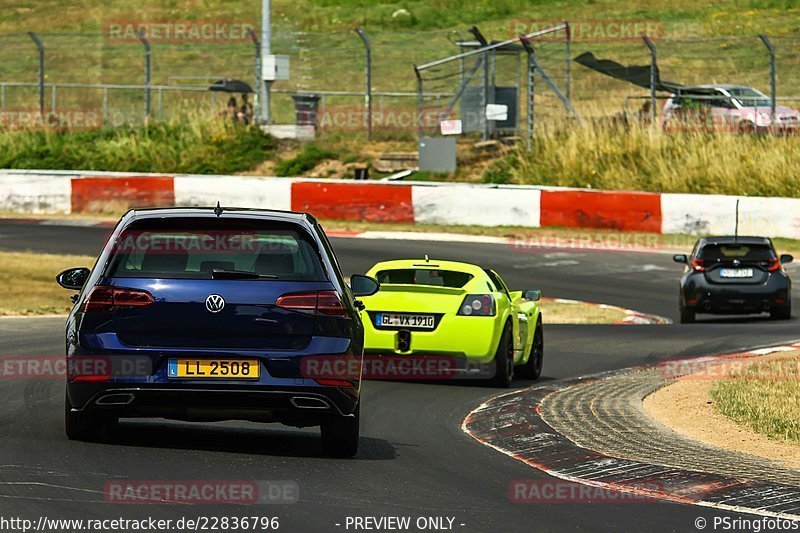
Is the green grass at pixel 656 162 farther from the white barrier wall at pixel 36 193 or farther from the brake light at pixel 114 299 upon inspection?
the brake light at pixel 114 299

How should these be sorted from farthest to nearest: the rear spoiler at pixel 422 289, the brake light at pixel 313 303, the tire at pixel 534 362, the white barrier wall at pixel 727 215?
the white barrier wall at pixel 727 215, the tire at pixel 534 362, the rear spoiler at pixel 422 289, the brake light at pixel 313 303

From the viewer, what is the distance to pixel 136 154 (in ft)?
131

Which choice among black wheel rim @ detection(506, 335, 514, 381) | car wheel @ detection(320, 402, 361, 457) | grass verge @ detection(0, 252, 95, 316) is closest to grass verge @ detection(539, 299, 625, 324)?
grass verge @ detection(0, 252, 95, 316)

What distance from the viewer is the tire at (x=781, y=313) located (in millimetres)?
22797

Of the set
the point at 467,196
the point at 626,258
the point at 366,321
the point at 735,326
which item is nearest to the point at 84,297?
the point at 366,321

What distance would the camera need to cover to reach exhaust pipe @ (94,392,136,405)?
358 inches

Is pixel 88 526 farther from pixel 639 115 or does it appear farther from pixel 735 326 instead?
pixel 639 115

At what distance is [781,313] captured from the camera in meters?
22.9

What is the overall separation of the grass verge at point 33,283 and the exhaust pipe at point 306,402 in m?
12.1

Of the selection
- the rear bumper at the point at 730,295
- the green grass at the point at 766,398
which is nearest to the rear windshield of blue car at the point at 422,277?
the green grass at the point at 766,398

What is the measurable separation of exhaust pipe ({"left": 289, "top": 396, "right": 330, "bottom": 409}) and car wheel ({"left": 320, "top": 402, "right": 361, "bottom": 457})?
0.95 ft

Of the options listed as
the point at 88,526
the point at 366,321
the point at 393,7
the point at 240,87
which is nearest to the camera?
the point at 88,526

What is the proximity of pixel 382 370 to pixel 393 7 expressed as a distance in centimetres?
5199

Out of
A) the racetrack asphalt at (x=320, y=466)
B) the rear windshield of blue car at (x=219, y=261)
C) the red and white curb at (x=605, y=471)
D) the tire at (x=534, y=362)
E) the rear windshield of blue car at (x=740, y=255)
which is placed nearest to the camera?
the racetrack asphalt at (x=320, y=466)
